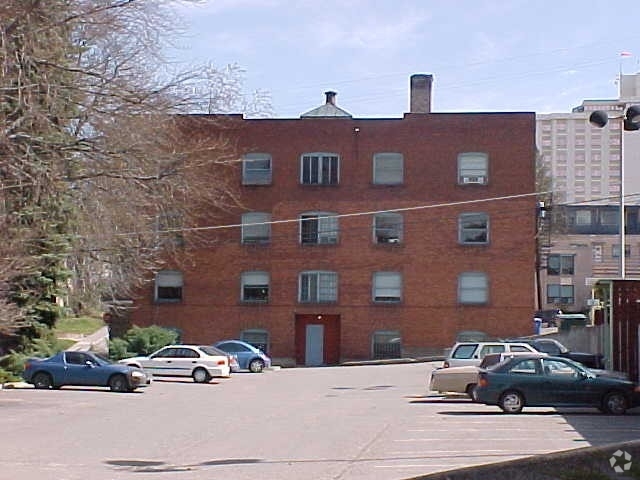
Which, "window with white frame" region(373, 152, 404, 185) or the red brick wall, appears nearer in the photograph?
the red brick wall

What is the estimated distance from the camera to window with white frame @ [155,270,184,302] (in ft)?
204

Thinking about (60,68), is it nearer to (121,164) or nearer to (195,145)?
(121,164)

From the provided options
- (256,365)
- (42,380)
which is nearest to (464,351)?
(42,380)

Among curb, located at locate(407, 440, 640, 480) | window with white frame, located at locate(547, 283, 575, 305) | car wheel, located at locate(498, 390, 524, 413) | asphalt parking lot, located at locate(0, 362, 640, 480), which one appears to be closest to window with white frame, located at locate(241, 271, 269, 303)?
asphalt parking lot, located at locate(0, 362, 640, 480)

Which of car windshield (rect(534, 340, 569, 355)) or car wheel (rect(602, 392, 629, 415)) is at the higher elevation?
car windshield (rect(534, 340, 569, 355))

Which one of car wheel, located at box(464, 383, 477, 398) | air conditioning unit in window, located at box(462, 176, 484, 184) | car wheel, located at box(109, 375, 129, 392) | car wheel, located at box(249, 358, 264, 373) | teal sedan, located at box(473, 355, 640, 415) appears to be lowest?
car wheel, located at box(249, 358, 264, 373)

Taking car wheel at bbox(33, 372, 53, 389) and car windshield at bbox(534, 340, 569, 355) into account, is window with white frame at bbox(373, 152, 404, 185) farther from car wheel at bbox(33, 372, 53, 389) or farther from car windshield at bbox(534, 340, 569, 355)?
car wheel at bbox(33, 372, 53, 389)

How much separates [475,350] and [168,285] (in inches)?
1165

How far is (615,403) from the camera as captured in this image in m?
26.2

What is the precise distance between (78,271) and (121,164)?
14288 millimetres

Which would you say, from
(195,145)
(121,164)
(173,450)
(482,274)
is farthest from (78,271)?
(173,450)

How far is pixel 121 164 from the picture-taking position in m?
33.3

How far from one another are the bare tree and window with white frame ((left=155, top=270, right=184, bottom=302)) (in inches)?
638

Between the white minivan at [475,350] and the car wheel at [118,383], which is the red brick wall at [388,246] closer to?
the white minivan at [475,350]
